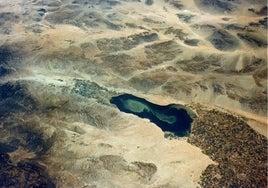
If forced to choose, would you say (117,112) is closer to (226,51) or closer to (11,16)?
(226,51)

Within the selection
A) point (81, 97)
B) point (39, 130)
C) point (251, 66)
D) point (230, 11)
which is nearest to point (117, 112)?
point (81, 97)

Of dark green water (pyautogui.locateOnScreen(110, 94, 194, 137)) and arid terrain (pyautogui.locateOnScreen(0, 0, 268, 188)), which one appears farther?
dark green water (pyautogui.locateOnScreen(110, 94, 194, 137))

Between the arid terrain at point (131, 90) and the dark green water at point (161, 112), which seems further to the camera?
the dark green water at point (161, 112)

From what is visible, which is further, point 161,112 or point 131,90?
point 131,90
